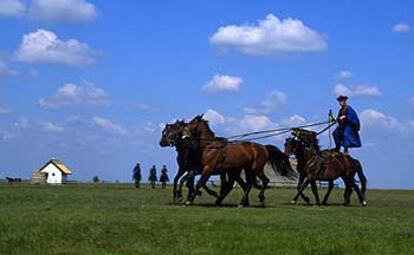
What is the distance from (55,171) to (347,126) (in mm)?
82585

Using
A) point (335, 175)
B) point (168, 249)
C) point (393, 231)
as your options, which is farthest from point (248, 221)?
point (335, 175)

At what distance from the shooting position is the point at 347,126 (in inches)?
1044

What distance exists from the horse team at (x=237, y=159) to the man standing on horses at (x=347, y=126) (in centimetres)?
65

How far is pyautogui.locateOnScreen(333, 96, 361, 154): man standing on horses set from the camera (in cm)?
2642

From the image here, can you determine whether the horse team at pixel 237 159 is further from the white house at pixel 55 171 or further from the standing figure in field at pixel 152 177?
the white house at pixel 55 171

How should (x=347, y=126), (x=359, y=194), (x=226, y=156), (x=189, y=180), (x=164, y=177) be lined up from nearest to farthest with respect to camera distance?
1. (x=226, y=156)
2. (x=189, y=180)
3. (x=347, y=126)
4. (x=359, y=194)
5. (x=164, y=177)

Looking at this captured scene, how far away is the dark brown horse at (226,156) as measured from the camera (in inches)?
948

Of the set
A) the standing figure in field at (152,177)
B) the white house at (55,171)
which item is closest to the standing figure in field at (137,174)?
the standing figure in field at (152,177)

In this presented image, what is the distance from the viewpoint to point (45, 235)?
1483 cm

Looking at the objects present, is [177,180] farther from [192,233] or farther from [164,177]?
[164,177]

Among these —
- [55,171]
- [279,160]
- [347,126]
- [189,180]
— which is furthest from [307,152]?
[55,171]

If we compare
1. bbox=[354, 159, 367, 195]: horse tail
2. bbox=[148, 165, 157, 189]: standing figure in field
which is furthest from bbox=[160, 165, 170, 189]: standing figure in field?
bbox=[354, 159, 367, 195]: horse tail

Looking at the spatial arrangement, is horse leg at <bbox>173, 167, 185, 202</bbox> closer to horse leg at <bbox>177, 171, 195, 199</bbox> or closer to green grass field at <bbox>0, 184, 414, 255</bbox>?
horse leg at <bbox>177, 171, 195, 199</bbox>

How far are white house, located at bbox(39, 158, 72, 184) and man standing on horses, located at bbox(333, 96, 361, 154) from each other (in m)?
78.6
